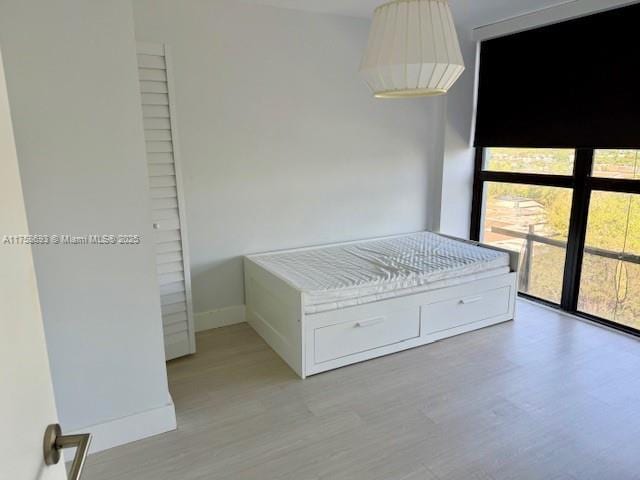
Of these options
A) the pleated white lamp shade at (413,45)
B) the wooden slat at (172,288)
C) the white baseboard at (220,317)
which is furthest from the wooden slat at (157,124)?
the white baseboard at (220,317)

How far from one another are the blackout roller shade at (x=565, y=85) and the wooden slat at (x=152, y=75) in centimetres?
302

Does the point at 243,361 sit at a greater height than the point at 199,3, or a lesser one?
lesser

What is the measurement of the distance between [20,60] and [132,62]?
0.41 meters

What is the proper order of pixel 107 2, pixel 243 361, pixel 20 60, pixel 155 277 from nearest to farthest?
1. pixel 20 60
2. pixel 107 2
3. pixel 155 277
4. pixel 243 361

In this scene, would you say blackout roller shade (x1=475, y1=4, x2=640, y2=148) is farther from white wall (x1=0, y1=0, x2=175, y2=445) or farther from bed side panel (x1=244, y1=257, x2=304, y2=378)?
white wall (x1=0, y1=0, x2=175, y2=445)

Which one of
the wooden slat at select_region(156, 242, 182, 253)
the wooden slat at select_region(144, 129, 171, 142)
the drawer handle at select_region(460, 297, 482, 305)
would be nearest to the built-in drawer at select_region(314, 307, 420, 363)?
the drawer handle at select_region(460, 297, 482, 305)

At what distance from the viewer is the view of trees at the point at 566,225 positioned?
3.37 metres

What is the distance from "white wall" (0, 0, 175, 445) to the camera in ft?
5.76

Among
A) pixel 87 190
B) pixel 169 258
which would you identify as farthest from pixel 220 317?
pixel 87 190

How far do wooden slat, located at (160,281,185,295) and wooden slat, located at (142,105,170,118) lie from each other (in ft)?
3.56

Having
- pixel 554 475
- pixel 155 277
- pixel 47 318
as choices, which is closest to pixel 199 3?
pixel 155 277

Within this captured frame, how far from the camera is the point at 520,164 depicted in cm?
409

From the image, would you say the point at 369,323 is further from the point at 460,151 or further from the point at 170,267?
the point at 460,151

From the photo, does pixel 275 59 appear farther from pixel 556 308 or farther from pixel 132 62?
pixel 556 308
